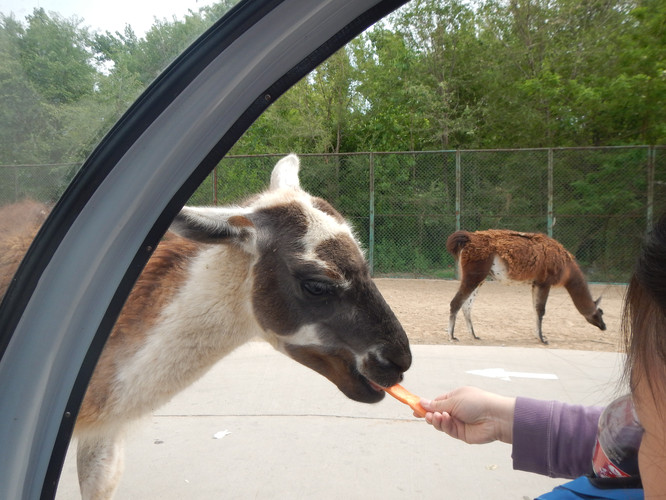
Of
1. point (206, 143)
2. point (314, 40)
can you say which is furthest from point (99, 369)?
point (314, 40)

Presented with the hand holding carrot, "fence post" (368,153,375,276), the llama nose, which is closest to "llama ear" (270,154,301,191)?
the llama nose

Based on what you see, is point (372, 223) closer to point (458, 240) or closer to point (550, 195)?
point (458, 240)

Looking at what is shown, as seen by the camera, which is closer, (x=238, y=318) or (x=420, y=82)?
(x=238, y=318)

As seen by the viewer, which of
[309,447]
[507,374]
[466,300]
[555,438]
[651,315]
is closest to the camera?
[651,315]

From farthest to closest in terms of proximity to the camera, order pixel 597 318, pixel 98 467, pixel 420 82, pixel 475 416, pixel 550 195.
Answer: pixel 420 82
pixel 550 195
pixel 597 318
pixel 98 467
pixel 475 416

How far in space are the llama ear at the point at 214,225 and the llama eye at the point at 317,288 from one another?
29 centimetres

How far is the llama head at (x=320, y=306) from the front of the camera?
1858 millimetres

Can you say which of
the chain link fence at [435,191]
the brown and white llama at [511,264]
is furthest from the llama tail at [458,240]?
the chain link fence at [435,191]

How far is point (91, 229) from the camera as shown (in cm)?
74

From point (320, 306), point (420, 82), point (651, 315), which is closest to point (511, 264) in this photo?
point (320, 306)

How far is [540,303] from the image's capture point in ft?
23.2

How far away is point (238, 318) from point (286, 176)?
99 cm

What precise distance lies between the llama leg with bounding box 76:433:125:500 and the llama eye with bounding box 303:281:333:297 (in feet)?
3.18

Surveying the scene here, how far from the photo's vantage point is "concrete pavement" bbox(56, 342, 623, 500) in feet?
8.24
